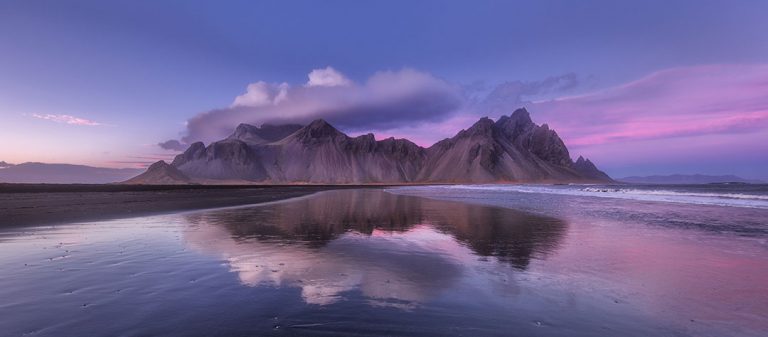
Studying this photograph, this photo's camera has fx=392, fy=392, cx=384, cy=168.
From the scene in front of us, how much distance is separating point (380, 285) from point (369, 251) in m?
4.77

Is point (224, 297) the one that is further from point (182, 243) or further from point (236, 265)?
point (182, 243)

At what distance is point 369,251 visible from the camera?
1371cm

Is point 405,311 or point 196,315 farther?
point 405,311

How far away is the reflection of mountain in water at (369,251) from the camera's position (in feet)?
29.5

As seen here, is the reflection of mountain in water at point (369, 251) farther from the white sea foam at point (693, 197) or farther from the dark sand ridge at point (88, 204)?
the white sea foam at point (693, 197)

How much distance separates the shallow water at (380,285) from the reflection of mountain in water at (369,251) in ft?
0.25

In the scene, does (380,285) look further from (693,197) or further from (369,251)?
(693,197)

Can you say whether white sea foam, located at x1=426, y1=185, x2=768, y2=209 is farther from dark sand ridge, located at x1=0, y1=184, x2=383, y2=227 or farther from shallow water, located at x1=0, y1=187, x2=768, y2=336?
dark sand ridge, located at x1=0, y1=184, x2=383, y2=227

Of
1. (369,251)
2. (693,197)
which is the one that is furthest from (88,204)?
(693,197)

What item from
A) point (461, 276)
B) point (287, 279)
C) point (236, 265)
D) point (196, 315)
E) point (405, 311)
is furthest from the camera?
point (236, 265)

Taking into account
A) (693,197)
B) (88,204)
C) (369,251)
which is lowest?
(369,251)

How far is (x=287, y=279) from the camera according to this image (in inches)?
365

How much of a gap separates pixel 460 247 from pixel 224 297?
9.15 metres

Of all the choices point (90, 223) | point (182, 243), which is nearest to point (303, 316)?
point (182, 243)
